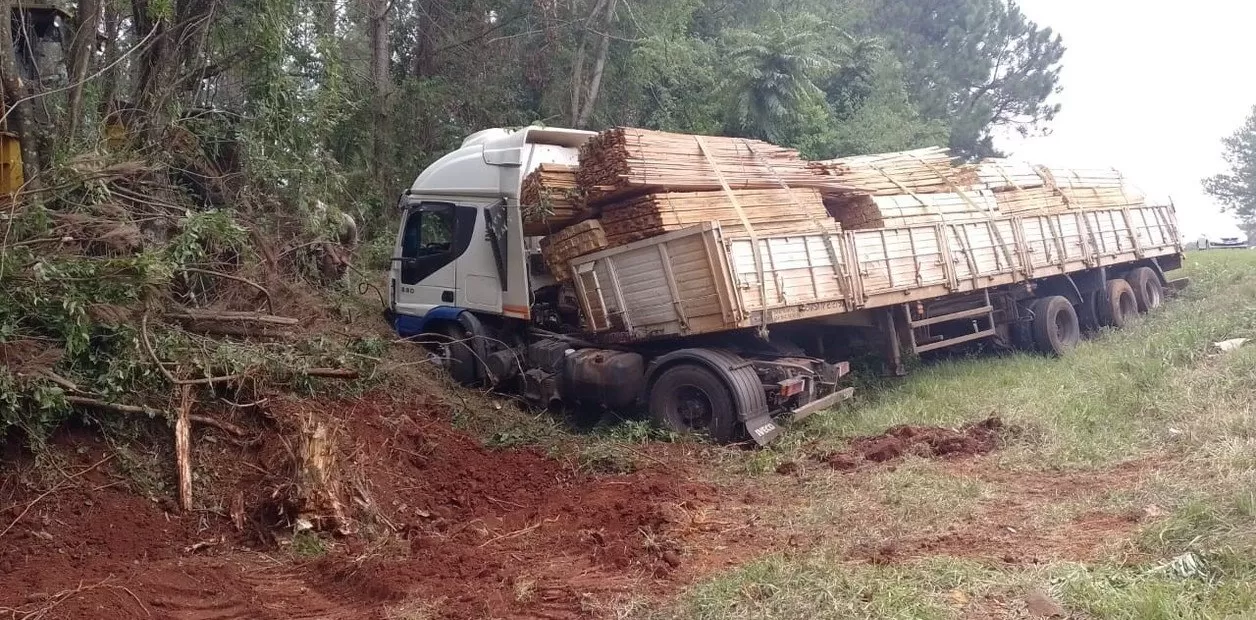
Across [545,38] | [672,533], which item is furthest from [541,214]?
[545,38]

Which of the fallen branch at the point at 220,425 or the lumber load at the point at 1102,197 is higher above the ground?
the lumber load at the point at 1102,197

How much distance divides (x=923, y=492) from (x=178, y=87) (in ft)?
22.9

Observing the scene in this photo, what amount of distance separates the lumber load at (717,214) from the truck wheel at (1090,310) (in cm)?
599

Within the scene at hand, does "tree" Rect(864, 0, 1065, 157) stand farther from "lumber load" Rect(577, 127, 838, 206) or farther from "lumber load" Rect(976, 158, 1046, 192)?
"lumber load" Rect(577, 127, 838, 206)

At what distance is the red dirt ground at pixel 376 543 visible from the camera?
16.4 ft

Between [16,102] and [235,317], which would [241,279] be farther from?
[16,102]

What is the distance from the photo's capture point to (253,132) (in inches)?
353

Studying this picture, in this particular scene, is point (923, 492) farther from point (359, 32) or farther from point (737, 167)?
point (359, 32)

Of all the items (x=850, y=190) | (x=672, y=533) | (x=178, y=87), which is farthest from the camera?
(x=850, y=190)

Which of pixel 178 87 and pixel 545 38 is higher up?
pixel 545 38

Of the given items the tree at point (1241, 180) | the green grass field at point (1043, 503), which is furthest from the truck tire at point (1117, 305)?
the tree at point (1241, 180)

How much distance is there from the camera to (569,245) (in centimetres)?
926

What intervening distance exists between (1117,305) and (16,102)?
13084mm

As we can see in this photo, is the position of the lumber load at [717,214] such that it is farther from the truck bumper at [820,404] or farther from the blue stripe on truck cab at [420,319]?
the blue stripe on truck cab at [420,319]
